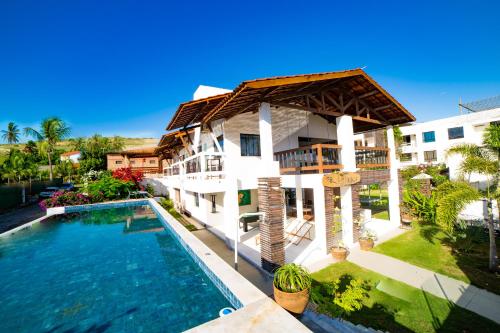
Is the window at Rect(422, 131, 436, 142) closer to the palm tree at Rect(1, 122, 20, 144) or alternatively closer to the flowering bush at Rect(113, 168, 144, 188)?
the flowering bush at Rect(113, 168, 144, 188)

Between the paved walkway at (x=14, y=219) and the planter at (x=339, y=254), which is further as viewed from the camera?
the paved walkway at (x=14, y=219)

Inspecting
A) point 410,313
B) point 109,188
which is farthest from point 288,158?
point 109,188

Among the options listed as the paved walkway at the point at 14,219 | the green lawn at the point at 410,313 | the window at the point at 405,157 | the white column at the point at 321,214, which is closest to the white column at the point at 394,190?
the white column at the point at 321,214

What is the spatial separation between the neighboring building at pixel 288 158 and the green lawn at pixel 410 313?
Result: 2975mm

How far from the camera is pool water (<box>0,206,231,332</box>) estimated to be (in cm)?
680

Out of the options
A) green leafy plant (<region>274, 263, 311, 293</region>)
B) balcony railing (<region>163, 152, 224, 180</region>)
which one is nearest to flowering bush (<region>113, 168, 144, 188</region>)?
balcony railing (<region>163, 152, 224, 180</region>)

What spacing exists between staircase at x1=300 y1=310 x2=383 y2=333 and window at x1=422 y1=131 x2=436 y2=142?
43444 mm

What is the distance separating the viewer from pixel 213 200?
52.8 ft

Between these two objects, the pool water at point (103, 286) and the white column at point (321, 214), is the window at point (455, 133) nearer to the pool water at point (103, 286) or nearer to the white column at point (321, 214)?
the white column at point (321, 214)

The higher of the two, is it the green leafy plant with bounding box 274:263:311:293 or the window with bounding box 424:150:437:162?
the window with bounding box 424:150:437:162

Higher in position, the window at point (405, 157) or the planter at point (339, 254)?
the window at point (405, 157)

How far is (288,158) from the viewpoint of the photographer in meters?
13.2

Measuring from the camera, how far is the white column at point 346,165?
37.3 feet

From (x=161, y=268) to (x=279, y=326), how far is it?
6826 mm
